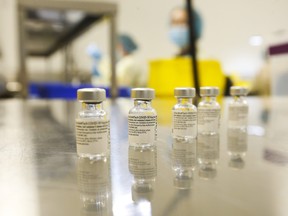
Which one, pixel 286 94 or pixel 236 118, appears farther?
pixel 286 94

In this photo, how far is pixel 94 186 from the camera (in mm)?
274

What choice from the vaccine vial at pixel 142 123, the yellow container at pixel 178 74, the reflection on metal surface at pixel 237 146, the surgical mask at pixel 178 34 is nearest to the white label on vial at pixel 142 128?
the vaccine vial at pixel 142 123

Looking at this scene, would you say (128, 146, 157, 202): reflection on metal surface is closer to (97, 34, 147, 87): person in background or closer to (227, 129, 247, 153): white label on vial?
(227, 129, 247, 153): white label on vial

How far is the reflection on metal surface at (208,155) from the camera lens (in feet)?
1.02

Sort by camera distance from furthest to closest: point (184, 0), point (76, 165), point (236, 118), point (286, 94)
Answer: point (286, 94)
point (184, 0)
point (236, 118)
point (76, 165)

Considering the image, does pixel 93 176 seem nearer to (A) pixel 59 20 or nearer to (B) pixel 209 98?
(B) pixel 209 98

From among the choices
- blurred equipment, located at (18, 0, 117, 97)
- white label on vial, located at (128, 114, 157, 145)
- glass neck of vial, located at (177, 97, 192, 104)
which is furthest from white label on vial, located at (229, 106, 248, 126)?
blurred equipment, located at (18, 0, 117, 97)

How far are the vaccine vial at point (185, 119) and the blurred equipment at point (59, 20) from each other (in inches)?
41.4

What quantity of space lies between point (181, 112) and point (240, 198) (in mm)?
244

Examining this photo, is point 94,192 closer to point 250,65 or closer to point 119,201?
point 119,201

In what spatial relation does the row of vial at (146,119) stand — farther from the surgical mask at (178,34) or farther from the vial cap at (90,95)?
the surgical mask at (178,34)

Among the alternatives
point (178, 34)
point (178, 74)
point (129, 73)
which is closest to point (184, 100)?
point (178, 74)

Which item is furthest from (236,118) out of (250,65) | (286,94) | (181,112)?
(250,65)

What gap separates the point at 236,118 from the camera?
0.59 metres
